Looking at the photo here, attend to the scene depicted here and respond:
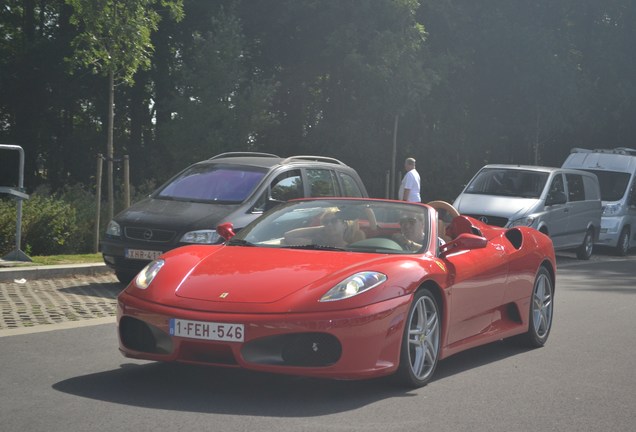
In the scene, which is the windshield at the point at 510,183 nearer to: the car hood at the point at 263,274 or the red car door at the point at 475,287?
the red car door at the point at 475,287

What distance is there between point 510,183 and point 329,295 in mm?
14738

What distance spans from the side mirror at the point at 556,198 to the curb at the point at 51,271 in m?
8.93

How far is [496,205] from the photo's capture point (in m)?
20.5

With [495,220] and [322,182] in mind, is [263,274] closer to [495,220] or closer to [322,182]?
[322,182]

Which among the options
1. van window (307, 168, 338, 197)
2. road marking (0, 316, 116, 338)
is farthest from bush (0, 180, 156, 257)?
road marking (0, 316, 116, 338)

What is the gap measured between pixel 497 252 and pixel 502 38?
33.8 meters

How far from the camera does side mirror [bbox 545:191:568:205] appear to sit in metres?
21.0

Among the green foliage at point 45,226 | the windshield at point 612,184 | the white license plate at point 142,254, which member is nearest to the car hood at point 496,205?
the windshield at point 612,184

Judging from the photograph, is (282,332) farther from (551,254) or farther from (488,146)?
(488,146)

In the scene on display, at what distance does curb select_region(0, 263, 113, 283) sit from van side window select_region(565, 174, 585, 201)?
33.6ft

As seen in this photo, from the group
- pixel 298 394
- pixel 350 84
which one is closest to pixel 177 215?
pixel 298 394

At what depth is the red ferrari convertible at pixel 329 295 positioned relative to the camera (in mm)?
6902

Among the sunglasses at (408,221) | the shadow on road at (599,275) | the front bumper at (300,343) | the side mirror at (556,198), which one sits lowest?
the shadow on road at (599,275)

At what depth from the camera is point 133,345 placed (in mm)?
7367
